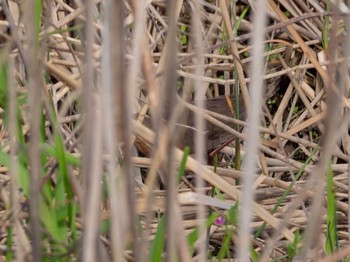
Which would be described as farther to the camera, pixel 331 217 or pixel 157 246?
pixel 331 217

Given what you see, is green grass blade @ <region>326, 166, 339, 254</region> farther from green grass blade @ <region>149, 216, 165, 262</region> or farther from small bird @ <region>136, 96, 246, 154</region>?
small bird @ <region>136, 96, 246, 154</region>

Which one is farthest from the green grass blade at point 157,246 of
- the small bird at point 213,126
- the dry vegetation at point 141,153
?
the small bird at point 213,126

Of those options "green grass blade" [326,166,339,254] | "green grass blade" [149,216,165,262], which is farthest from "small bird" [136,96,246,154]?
"green grass blade" [149,216,165,262]

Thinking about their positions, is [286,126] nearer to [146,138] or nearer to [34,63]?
[146,138]

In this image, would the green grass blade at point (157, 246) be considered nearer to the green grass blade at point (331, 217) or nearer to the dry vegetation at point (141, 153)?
the dry vegetation at point (141, 153)

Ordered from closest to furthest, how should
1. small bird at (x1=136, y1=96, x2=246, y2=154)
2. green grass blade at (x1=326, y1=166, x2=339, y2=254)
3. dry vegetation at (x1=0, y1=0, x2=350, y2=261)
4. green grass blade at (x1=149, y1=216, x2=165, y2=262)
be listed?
Answer: dry vegetation at (x1=0, y1=0, x2=350, y2=261) → green grass blade at (x1=149, y1=216, x2=165, y2=262) → green grass blade at (x1=326, y1=166, x2=339, y2=254) → small bird at (x1=136, y1=96, x2=246, y2=154)

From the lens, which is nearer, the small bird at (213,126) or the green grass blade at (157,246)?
the green grass blade at (157,246)

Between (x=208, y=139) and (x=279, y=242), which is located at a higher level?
(x=208, y=139)

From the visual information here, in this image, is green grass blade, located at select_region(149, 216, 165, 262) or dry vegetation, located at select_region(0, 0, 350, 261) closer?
dry vegetation, located at select_region(0, 0, 350, 261)

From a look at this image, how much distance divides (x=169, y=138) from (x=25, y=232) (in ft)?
1.60

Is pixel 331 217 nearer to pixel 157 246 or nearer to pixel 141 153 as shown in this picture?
pixel 157 246

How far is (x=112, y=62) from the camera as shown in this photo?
74cm

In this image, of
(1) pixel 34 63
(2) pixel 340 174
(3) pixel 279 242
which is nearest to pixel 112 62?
(1) pixel 34 63

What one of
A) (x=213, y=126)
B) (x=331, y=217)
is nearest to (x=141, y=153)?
(x=213, y=126)
